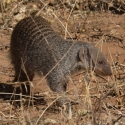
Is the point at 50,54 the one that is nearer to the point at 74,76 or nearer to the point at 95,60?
the point at 74,76

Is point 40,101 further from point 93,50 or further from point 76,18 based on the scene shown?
point 76,18

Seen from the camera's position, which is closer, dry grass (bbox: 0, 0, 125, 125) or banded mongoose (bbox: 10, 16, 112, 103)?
dry grass (bbox: 0, 0, 125, 125)

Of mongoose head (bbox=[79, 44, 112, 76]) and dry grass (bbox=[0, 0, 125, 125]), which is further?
mongoose head (bbox=[79, 44, 112, 76])

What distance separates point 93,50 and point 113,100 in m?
0.49

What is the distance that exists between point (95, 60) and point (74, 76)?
0.90ft

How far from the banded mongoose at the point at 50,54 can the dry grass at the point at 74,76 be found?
0.09 meters

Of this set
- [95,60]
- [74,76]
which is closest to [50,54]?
[74,76]

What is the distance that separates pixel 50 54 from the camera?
346 cm

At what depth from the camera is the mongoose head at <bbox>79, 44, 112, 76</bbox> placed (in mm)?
3253

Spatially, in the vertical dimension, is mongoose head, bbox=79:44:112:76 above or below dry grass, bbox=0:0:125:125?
above

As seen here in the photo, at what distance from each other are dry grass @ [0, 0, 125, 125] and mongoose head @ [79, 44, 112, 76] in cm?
7

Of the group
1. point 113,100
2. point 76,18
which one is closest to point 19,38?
point 113,100

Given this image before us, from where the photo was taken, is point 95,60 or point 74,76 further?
point 74,76

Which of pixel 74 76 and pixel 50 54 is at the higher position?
pixel 50 54
